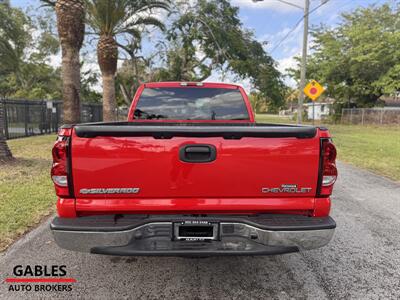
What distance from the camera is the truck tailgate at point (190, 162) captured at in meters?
2.36

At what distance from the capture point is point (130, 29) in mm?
14594

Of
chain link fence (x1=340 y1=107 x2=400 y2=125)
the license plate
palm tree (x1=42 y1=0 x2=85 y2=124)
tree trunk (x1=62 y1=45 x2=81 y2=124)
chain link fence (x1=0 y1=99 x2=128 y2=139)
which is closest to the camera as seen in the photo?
the license plate

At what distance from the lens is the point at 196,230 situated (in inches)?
97.5

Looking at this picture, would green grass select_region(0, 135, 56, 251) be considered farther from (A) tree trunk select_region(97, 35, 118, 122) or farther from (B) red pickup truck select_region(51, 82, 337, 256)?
(A) tree trunk select_region(97, 35, 118, 122)

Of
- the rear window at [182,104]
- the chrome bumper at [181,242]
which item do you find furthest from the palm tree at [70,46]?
the chrome bumper at [181,242]

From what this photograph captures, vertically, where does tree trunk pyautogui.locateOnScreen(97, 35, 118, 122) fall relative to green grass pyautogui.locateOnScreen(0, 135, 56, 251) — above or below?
above

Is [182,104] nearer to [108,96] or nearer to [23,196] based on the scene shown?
[23,196]

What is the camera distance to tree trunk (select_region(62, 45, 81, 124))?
8984mm

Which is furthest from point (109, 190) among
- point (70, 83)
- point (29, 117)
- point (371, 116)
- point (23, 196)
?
point (371, 116)

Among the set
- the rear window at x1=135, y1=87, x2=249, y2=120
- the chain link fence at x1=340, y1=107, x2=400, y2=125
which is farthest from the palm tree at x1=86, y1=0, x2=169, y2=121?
the chain link fence at x1=340, y1=107, x2=400, y2=125

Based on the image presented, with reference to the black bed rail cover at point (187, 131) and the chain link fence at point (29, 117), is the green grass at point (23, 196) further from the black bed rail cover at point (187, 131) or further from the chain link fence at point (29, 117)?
the chain link fence at point (29, 117)

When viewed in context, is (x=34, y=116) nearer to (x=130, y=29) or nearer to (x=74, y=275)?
(x=130, y=29)

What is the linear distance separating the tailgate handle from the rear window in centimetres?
224

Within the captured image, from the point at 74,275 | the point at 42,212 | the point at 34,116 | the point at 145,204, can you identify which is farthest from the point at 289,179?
the point at 34,116
